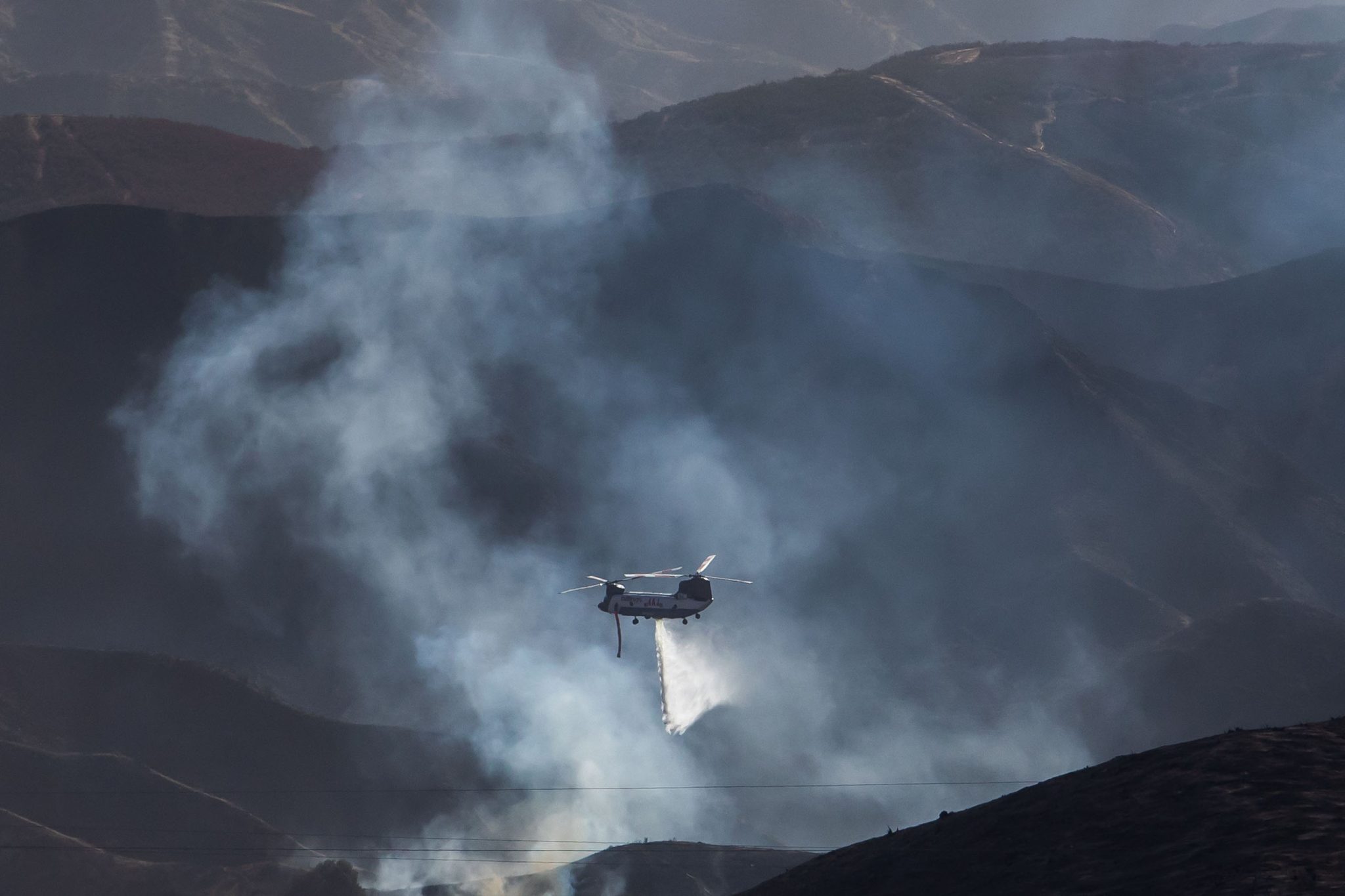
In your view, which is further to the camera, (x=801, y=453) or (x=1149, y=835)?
(x=801, y=453)

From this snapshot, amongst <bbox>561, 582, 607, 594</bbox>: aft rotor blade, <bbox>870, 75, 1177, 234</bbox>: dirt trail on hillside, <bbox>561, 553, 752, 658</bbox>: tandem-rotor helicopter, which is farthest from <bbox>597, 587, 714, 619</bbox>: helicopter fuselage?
<bbox>870, 75, 1177, 234</bbox>: dirt trail on hillside

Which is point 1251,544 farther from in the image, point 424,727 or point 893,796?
point 424,727

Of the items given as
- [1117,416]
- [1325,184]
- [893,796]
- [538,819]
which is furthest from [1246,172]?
[538,819]

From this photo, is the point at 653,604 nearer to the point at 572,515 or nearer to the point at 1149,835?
the point at 1149,835

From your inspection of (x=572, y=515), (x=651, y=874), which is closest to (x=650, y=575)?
(x=651, y=874)

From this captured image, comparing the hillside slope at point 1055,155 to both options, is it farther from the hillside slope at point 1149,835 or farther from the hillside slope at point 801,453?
the hillside slope at point 1149,835
